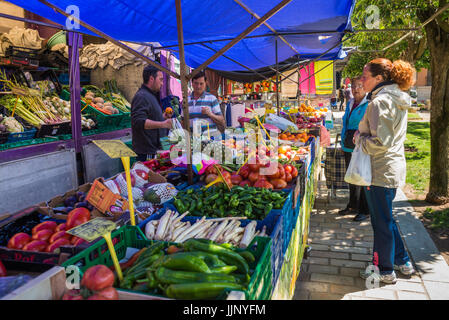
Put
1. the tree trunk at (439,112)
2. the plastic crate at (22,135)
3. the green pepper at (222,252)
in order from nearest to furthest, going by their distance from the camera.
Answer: the green pepper at (222,252) → the plastic crate at (22,135) → the tree trunk at (439,112)

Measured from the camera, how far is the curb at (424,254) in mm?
3453

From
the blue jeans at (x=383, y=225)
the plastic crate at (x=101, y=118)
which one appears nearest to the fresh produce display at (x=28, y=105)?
the plastic crate at (x=101, y=118)

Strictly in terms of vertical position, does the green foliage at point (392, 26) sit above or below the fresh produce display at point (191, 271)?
above

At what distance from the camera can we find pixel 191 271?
1.53m

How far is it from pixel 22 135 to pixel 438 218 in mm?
6252

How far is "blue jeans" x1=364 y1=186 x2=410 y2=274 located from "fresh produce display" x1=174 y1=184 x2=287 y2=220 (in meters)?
1.09

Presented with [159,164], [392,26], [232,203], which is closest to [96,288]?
[232,203]

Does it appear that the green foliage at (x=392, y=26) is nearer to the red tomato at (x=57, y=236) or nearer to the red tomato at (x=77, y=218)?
the red tomato at (x=77, y=218)

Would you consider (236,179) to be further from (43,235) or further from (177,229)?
(43,235)

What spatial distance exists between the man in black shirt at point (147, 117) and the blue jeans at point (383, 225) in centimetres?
260

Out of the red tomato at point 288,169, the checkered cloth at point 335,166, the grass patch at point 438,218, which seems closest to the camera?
the red tomato at point 288,169

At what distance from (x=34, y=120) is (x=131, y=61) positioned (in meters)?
3.49

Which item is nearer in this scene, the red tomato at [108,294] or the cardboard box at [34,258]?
the red tomato at [108,294]
